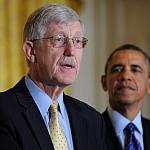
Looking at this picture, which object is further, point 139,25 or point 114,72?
point 139,25

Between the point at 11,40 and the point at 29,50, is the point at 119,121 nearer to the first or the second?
the point at 29,50

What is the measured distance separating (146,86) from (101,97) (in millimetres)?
1648

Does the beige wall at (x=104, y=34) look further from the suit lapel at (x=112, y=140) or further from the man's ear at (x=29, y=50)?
the man's ear at (x=29, y=50)

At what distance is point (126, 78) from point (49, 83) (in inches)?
37.2

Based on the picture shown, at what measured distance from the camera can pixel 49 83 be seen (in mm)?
1695

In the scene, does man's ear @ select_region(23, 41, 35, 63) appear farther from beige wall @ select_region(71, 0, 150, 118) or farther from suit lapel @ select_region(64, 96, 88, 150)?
beige wall @ select_region(71, 0, 150, 118)

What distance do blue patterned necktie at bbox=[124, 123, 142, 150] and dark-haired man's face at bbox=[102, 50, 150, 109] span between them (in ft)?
0.41

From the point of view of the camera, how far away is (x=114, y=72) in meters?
2.61

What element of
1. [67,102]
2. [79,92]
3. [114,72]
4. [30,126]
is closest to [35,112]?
[30,126]

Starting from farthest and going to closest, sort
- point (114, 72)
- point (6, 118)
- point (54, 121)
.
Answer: point (114, 72) → point (54, 121) → point (6, 118)

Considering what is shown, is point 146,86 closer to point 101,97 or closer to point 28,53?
point 28,53

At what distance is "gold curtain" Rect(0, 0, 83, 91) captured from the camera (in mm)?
3570

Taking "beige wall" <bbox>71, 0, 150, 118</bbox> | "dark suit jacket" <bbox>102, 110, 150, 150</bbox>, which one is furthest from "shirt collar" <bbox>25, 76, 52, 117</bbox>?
"beige wall" <bbox>71, 0, 150, 118</bbox>

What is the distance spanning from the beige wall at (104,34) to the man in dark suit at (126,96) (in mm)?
1514
